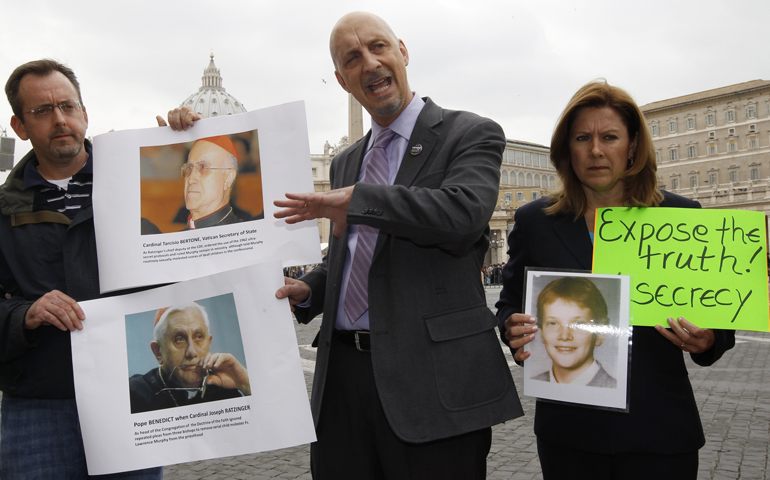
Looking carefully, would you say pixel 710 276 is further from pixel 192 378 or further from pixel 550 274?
pixel 192 378

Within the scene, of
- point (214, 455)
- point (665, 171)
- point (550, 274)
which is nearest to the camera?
point (214, 455)

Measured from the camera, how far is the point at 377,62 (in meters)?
2.20

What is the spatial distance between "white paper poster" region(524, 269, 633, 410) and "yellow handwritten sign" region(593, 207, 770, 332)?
7 centimetres

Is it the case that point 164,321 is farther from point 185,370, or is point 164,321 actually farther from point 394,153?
point 394,153

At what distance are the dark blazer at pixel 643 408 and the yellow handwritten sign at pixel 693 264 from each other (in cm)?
10

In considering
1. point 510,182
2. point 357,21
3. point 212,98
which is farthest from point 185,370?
point 212,98

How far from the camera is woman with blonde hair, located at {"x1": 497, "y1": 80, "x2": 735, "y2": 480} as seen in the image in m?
2.02

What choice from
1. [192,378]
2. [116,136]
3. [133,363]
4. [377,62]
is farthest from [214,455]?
[377,62]

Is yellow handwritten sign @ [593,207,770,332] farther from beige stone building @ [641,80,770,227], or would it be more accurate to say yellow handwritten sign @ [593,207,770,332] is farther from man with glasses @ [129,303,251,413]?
beige stone building @ [641,80,770,227]

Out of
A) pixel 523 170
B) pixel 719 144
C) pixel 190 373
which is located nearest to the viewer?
pixel 190 373

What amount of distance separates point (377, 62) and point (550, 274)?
950mm

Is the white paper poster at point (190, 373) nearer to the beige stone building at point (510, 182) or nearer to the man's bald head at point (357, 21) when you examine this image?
the man's bald head at point (357, 21)

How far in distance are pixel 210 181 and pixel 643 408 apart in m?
1.63

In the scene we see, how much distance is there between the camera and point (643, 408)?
6.68ft
